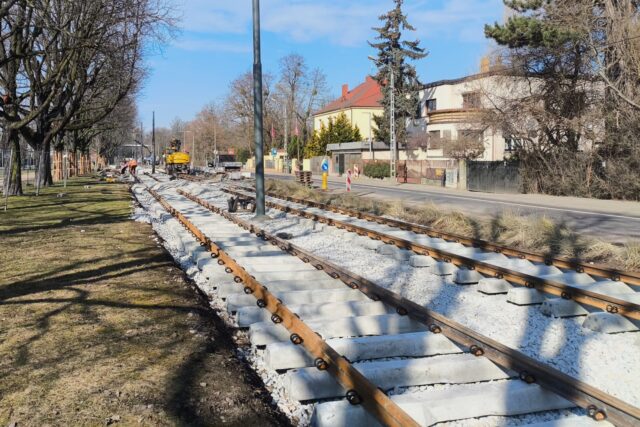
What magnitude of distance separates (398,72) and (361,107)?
19354 millimetres

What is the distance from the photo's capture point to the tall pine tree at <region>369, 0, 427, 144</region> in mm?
57375

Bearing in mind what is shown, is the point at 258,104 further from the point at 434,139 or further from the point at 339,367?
the point at 434,139

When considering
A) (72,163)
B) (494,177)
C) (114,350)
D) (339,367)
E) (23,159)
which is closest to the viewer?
(339,367)

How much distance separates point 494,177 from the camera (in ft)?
111

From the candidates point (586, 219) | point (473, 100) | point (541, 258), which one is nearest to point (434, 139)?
point (473, 100)

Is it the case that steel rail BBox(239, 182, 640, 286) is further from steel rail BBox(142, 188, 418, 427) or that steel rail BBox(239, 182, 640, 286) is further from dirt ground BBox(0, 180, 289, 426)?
dirt ground BBox(0, 180, 289, 426)

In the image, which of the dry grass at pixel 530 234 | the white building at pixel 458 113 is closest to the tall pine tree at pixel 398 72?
the white building at pixel 458 113

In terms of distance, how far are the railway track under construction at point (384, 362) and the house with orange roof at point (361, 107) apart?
2681 inches

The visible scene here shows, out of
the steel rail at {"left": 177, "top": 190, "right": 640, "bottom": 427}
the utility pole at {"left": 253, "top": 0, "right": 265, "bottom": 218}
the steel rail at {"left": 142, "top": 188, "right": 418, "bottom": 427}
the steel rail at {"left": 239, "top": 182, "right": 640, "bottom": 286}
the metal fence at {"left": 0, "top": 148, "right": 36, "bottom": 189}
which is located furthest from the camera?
the metal fence at {"left": 0, "top": 148, "right": 36, "bottom": 189}

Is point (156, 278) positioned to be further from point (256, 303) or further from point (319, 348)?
point (319, 348)

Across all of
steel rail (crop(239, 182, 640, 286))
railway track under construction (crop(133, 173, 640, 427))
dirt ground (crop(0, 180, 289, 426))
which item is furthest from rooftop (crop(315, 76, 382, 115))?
railway track under construction (crop(133, 173, 640, 427))

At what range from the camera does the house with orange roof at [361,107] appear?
77.6 metres

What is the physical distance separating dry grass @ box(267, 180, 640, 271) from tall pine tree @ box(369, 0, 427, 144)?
41273mm

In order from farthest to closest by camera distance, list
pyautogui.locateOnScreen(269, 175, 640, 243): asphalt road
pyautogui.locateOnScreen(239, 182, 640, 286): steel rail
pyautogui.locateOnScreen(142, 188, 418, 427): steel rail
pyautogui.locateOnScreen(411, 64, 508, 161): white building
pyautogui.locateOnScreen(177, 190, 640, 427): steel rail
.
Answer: pyautogui.locateOnScreen(411, 64, 508, 161): white building, pyautogui.locateOnScreen(269, 175, 640, 243): asphalt road, pyautogui.locateOnScreen(239, 182, 640, 286): steel rail, pyautogui.locateOnScreen(177, 190, 640, 427): steel rail, pyautogui.locateOnScreen(142, 188, 418, 427): steel rail
